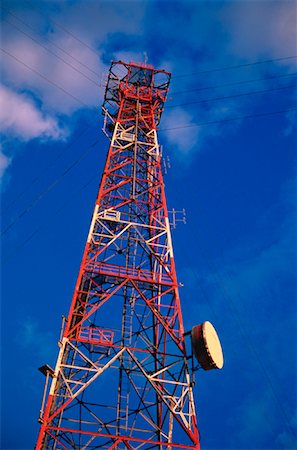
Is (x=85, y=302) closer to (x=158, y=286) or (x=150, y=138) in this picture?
(x=158, y=286)

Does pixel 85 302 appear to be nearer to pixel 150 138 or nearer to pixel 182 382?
pixel 182 382

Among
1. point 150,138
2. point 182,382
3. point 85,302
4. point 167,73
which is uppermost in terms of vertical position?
point 167,73

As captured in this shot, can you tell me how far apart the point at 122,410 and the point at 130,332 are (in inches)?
137

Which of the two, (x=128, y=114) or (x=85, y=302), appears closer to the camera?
(x=85, y=302)

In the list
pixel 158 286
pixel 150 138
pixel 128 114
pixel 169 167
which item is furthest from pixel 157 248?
pixel 128 114

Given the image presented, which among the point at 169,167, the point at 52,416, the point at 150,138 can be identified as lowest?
the point at 52,416

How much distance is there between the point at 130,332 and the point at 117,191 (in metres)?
9.01

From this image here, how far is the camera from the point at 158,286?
1997 centimetres

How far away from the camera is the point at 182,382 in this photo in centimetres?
1722

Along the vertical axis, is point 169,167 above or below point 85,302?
above

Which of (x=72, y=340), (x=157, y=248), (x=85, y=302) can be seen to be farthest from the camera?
(x=157, y=248)

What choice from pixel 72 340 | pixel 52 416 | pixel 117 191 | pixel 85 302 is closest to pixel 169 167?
pixel 117 191

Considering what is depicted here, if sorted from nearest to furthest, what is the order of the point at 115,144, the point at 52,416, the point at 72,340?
the point at 52,416, the point at 72,340, the point at 115,144

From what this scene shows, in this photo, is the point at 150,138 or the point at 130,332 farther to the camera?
the point at 150,138
